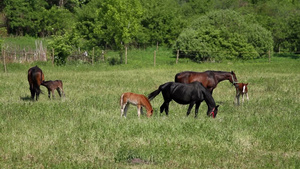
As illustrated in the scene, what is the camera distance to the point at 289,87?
2373 cm

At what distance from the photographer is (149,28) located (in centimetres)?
6488

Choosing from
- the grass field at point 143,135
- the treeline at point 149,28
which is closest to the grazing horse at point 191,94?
the grass field at point 143,135

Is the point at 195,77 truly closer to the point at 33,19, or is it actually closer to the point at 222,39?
the point at 222,39

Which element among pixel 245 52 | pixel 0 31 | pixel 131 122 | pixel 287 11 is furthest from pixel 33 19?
pixel 131 122

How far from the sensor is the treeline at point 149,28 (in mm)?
43469

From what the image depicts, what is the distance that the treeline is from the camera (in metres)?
43.5

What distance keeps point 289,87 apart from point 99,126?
14631 millimetres

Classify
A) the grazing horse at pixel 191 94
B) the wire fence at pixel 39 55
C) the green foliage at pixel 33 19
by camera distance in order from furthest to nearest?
1. the green foliage at pixel 33 19
2. the wire fence at pixel 39 55
3. the grazing horse at pixel 191 94

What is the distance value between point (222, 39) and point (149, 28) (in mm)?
19226

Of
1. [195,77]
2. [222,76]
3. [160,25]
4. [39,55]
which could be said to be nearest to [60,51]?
[39,55]

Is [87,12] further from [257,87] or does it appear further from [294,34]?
[257,87]

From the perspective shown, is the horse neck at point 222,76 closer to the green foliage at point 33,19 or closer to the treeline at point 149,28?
the treeline at point 149,28

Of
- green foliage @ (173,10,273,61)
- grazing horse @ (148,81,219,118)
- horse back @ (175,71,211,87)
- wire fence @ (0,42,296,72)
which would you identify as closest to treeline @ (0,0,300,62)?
green foliage @ (173,10,273,61)

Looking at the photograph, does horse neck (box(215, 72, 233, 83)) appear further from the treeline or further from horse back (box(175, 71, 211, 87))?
the treeline
